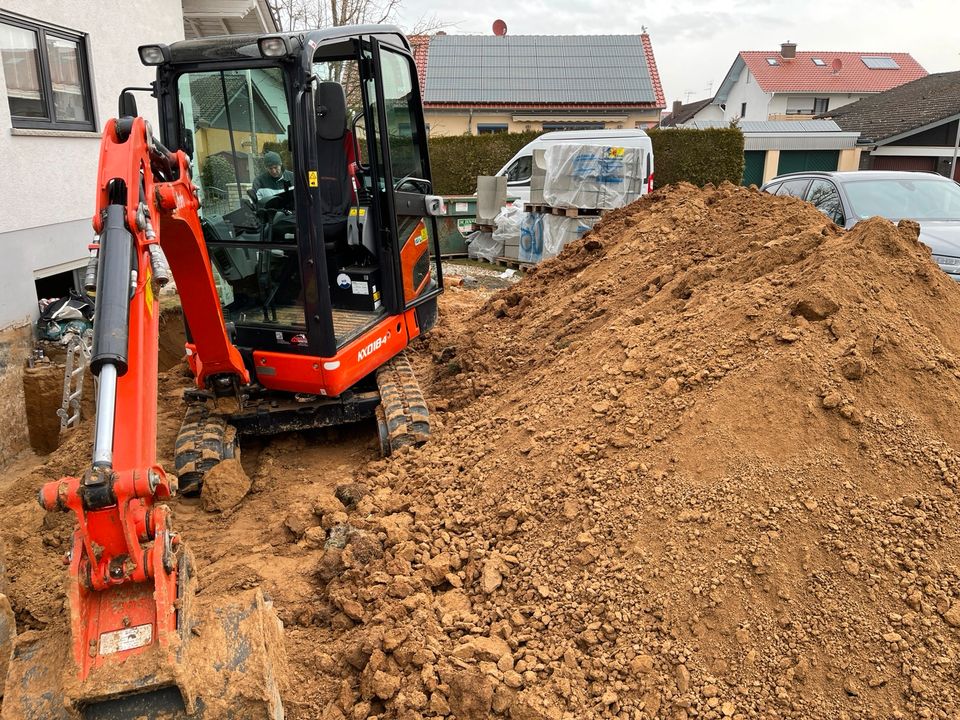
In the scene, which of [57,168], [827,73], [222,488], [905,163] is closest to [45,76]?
[57,168]

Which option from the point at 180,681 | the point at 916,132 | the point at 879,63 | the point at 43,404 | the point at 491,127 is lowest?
the point at 43,404

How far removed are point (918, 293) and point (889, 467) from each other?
4.73 ft

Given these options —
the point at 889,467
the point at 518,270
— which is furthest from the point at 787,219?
the point at 518,270

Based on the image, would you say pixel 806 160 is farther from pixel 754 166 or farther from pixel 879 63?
pixel 879 63

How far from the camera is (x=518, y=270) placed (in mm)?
12359

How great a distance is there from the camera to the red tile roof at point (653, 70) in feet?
80.1

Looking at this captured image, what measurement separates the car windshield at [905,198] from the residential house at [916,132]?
16719mm

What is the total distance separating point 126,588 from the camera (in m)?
2.31

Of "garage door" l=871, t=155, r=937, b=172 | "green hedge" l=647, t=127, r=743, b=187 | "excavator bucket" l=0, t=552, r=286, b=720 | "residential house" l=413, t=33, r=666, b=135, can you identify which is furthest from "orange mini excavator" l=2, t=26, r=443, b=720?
"garage door" l=871, t=155, r=937, b=172

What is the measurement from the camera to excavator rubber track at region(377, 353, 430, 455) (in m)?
4.68

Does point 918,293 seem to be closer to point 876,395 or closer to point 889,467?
point 876,395

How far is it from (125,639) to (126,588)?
158 mm

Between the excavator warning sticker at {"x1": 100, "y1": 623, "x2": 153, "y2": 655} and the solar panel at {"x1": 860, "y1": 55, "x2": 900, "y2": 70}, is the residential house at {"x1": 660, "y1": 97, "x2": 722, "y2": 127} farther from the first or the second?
the excavator warning sticker at {"x1": 100, "y1": 623, "x2": 153, "y2": 655}

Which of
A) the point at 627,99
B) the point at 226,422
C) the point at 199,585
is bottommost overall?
the point at 199,585
